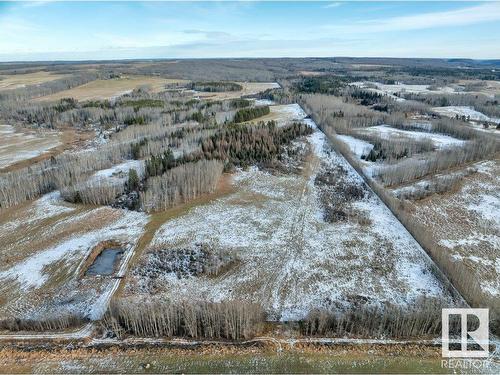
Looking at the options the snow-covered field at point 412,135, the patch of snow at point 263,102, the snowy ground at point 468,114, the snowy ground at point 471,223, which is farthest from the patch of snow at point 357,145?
the patch of snow at point 263,102

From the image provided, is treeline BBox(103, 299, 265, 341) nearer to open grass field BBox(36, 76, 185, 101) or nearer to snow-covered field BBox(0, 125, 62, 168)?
snow-covered field BBox(0, 125, 62, 168)

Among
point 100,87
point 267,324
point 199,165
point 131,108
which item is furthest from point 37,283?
point 100,87

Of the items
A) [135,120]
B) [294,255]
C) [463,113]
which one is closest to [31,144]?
[135,120]

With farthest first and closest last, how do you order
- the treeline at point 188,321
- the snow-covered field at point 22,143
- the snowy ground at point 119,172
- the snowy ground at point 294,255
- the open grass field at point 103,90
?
1. the open grass field at point 103,90
2. the snow-covered field at point 22,143
3. the snowy ground at point 119,172
4. the snowy ground at point 294,255
5. the treeline at point 188,321

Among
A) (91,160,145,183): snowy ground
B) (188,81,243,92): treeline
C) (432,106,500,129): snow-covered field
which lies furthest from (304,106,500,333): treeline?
(188,81,243,92): treeline

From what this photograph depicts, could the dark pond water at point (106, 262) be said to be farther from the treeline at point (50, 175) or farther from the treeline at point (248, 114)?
the treeline at point (248, 114)

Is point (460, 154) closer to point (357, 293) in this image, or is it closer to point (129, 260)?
point (357, 293)
